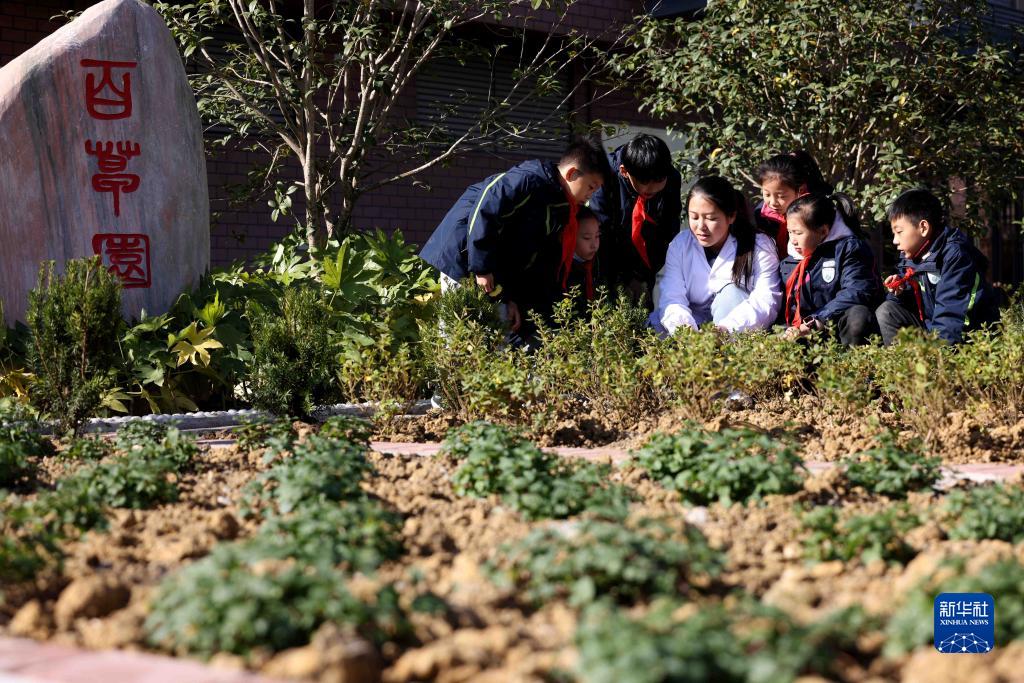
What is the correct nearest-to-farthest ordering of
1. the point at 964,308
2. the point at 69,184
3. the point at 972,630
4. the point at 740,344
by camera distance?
1. the point at 972,630
2. the point at 740,344
3. the point at 964,308
4. the point at 69,184

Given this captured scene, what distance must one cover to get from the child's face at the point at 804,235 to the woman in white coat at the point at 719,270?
0.58 ft

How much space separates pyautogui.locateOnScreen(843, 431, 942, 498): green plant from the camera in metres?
3.83

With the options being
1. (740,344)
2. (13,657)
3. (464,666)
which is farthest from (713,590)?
(740,344)

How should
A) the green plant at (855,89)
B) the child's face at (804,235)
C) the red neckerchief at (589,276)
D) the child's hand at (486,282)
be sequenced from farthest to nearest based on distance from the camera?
the green plant at (855,89)
the red neckerchief at (589,276)
the child's face at (804,235)
the child's hand at (486,282)

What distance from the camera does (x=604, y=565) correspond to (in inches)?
104

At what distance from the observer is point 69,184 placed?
690 cm

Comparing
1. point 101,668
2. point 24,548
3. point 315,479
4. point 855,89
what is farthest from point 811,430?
point 855,89

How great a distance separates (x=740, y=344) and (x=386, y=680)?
3558 mm

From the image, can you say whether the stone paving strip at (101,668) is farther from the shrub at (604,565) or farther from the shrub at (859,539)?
the shrub at (859,539)

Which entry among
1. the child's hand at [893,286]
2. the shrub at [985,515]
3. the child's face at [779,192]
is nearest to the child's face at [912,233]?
the child's hand at [893,286]

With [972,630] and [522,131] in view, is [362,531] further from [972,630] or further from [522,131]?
[522,131]

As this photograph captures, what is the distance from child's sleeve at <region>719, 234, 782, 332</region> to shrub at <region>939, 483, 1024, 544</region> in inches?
122

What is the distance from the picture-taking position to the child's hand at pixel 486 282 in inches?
250

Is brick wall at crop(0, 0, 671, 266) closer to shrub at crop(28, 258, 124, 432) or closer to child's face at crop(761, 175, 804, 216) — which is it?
child's face at crop(761, 175, 804, 216)
